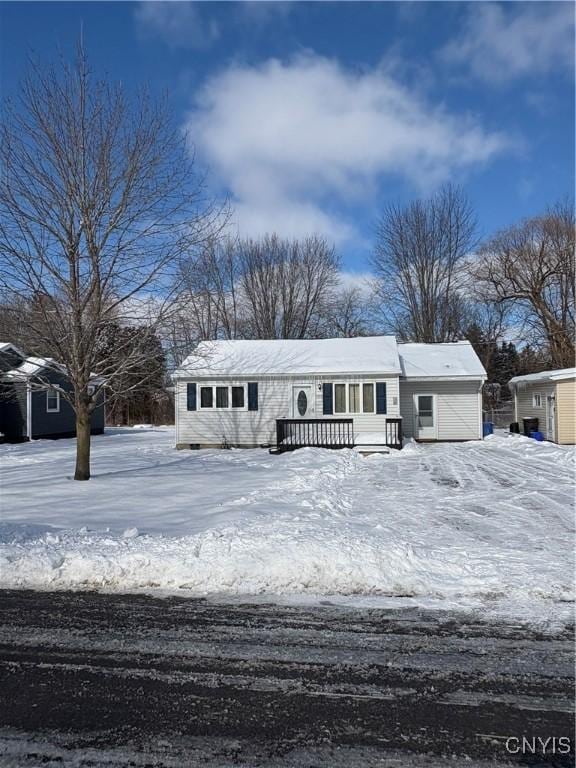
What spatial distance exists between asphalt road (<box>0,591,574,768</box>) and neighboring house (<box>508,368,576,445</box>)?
19745 mm

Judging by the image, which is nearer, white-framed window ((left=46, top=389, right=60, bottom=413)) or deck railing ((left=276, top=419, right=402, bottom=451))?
deck railing ((left=276, top=419, right=402, bottom=451))

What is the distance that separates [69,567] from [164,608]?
5.14 ft

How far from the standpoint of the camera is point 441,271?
38.3 meters

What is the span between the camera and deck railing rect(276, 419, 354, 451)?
19.4m

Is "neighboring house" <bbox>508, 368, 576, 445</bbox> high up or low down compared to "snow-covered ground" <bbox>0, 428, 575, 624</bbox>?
up

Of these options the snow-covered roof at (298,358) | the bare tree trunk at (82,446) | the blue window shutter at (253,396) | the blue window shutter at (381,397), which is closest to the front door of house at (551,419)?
the snow-covered roof at (298,358)

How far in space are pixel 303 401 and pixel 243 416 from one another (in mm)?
2522

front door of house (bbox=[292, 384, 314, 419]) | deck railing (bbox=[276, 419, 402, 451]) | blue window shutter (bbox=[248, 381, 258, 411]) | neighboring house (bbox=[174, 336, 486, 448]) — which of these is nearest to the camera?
deck railing (bbox=[276, 419, 402, 451])

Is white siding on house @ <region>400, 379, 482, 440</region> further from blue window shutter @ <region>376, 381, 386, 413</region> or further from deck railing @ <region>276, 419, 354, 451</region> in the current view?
deck railing @ <region>276, 419, 354, 451</region>

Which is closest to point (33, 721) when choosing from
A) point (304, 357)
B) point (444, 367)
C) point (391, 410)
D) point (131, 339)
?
point (131, 339)

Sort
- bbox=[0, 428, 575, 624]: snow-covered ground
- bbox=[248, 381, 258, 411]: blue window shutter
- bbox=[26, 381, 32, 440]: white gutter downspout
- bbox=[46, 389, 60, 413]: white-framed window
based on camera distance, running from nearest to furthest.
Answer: bbox=[0, 428, 575, 624]: snow-covered ground, bbox=[248, 381, 258, 411]: blue window shutter, bbox=[26, 381, 32, 440]: white gutter downspout, bbox=[46, 389, 60, 413]: white-framed window

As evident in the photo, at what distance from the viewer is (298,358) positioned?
23000 mm

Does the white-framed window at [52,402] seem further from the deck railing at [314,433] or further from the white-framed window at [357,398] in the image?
the white-framed window at [357,398]

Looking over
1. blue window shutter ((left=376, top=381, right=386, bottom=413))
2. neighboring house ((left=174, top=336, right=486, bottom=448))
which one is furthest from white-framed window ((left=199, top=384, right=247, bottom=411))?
blue window shutter ((left=376, top=381, right=386, bottom=413))
